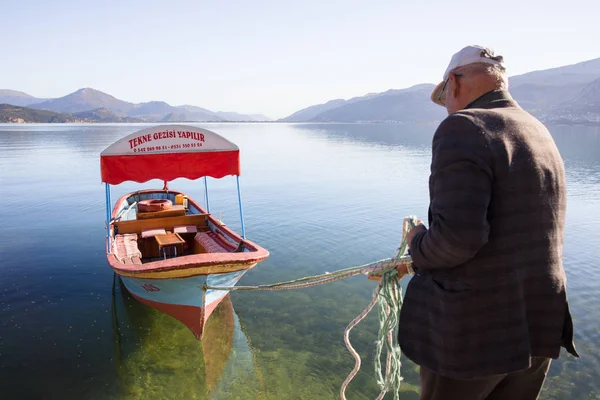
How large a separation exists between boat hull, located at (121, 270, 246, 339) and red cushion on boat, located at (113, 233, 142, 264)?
1.12 meters

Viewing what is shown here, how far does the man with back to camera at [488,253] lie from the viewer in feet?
6.37

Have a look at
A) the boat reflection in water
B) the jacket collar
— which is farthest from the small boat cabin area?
the jacket collar

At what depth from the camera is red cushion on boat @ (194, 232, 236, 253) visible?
31.5 feet

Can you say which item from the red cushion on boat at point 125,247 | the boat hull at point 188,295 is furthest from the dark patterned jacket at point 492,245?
the red cushion on boat at point 125,247

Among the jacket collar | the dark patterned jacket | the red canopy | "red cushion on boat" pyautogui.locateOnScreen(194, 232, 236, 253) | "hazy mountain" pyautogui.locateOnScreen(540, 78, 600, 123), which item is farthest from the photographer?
"hazy mountain" pyautogui.locateOnScreen(540, 78, 600, 123)

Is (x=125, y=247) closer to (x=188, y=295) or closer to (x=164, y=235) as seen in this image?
(x=164, y=235)

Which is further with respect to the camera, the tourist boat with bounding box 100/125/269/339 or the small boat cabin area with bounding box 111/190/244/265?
the small boat cabin area with bounding box 111/190/244/265

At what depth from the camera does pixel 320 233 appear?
50.3ft

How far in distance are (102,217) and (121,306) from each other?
9.47 meters

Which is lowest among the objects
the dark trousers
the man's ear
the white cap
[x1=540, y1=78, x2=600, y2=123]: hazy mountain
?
the dark trousers

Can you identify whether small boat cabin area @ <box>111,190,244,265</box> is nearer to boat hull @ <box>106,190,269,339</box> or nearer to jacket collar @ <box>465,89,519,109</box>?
boat hull @ <box>106,190,269,339</box>

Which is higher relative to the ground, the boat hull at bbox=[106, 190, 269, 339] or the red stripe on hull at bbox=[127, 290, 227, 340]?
the boat hull at bbox=[106, 190, 269, 339]

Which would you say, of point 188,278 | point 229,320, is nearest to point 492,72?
point 188,278

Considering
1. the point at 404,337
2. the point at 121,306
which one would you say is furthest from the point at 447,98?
the point at 121,306
